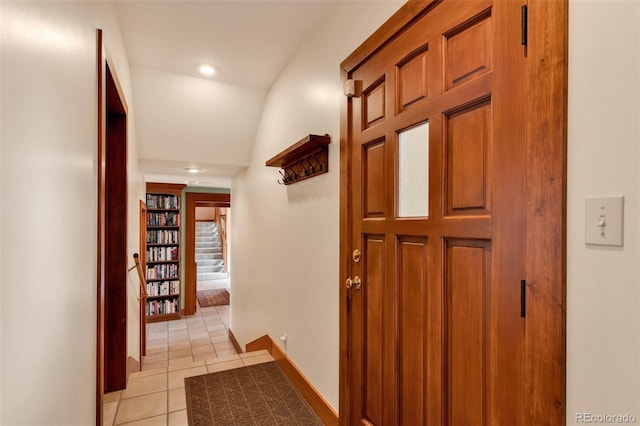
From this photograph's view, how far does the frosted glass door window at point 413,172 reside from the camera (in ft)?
3.89

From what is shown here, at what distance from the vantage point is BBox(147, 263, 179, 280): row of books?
5879 mm

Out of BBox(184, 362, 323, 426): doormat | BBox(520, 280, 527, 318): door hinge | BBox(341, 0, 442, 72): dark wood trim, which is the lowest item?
BBox(184, 362, 323, 426): doormat

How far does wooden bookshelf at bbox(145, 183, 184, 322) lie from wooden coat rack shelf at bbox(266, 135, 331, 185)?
14.1 ft

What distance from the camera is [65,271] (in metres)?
0.93

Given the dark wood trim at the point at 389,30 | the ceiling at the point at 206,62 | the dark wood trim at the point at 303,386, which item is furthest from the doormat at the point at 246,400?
the ceiling at the point at 206,62

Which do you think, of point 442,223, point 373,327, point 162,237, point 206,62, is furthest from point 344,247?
point 162,237

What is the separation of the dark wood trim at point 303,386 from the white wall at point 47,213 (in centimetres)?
115

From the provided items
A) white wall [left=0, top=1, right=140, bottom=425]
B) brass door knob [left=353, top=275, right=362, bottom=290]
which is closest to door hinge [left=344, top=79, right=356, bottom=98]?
brass door knob [left=353, top=275, right=362, bottom=290]

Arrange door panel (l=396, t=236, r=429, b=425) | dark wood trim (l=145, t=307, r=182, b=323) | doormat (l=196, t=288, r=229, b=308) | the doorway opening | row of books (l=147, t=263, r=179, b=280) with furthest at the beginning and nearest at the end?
the doorway opening, doormat (l=196, t=288, r=229, b=308), row of books (l=147, t=263, r=179, b=280), dark wood trim (l=145, t=307, r=182, b=323), door panel (l=396, t=236, r=429, b=425)

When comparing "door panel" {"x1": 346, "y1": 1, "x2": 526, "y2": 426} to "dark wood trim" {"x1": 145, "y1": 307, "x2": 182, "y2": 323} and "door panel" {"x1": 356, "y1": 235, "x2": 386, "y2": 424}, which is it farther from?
"dark wood trim" {"x1": 145, "y1": 307, "x2": 182, "y2": 323}

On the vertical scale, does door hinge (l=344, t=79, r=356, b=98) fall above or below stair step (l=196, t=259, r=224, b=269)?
above

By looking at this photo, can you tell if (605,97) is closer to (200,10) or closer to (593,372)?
(593,372)

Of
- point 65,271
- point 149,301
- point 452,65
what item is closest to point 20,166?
point 65,271

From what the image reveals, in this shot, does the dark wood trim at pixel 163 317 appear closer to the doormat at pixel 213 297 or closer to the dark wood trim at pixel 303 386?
the doormat at pixel 213 297
